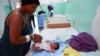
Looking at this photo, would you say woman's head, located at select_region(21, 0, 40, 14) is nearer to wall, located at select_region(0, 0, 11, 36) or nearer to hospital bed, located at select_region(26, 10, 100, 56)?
Result: hospital bed, located at select_region(26, 10, 100, 56)

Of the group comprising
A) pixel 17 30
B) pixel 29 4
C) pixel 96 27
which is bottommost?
pixel 96 27

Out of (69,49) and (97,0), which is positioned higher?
(97,0)

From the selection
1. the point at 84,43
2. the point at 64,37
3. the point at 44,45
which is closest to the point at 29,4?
the point at 44,45

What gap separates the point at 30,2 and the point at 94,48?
1087 millimetres

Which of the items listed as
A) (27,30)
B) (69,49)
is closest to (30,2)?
(27,30)

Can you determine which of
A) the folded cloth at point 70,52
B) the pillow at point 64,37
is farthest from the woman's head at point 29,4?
the pillow at point 64,37

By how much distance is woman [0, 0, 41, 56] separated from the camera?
3.95 feet

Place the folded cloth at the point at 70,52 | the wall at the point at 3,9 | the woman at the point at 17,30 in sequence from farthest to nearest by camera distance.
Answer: the wall at the point at 3,9 < the folded cloth at the point at 70,52 < the woman at the point at 17,30

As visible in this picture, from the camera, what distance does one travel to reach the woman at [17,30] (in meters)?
Result: 1.21

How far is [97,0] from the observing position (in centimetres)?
176

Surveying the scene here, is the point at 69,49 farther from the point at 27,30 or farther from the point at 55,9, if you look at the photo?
the point at 55,9

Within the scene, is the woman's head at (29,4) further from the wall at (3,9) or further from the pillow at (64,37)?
the wall at (3,9)

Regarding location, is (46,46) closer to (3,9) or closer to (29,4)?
(29,4)

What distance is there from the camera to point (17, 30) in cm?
121
